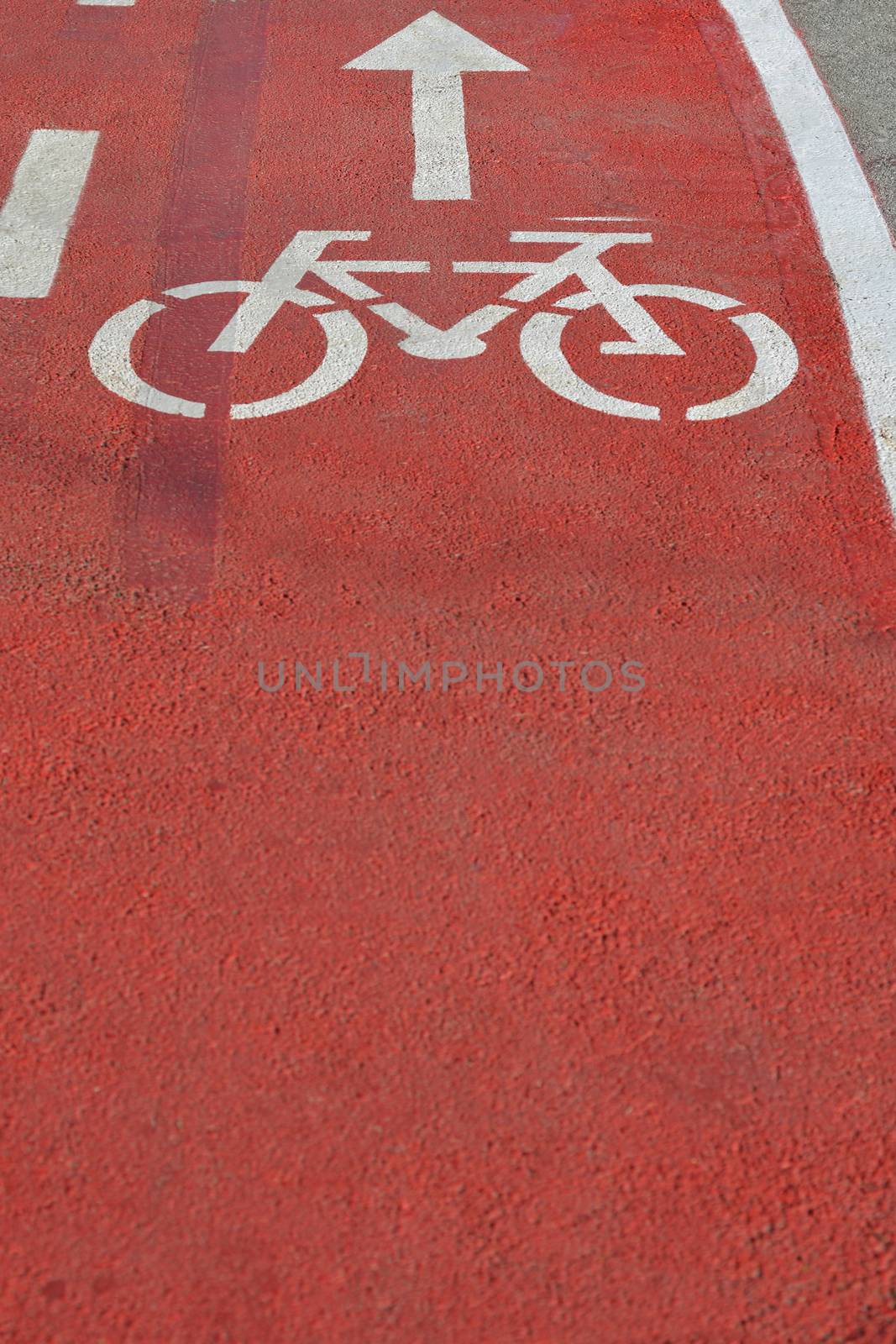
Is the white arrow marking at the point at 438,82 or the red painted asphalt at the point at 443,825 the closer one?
the red painted asphalt at the point at 443,825

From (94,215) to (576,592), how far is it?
357 cm

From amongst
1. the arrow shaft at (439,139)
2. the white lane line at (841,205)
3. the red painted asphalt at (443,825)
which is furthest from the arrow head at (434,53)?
the red painted asphalt at (443,825)

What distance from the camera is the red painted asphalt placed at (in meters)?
3.32

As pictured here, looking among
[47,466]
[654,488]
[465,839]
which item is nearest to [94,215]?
[47,466]

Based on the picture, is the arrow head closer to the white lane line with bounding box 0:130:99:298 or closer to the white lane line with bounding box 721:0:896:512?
the white lane line with bounding box 721:0:896:512

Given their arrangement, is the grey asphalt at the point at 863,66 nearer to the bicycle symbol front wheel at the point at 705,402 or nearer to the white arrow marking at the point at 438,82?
the bicycle symbol front wheel at the point at 705,402

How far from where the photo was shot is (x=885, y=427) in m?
5.90

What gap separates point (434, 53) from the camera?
350 inches

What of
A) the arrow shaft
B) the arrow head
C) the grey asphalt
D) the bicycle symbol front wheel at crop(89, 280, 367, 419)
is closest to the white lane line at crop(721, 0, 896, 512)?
the grey asphalt

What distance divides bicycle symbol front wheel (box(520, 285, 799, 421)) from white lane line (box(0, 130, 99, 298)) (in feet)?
7.27

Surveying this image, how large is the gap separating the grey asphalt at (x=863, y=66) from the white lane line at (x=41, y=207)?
4041mm

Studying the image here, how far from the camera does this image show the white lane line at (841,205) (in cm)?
620

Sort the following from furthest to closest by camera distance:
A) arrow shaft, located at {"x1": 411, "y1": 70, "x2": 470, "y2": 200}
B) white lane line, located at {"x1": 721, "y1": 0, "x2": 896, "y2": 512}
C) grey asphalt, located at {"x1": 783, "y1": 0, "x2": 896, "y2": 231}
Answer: grey asphalt, located at {"x1": 783, "y1": 0, "x2": 896, "y2": 231} → arrow shaft, located at {"x1": 411, "y1": 70, "x2": 470, "y2": 200} → white lane line, located at {"x1": 721, "y1": 0, "x2": 896, "y2": 512}

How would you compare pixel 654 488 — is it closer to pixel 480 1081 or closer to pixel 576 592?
pixel 576 592
